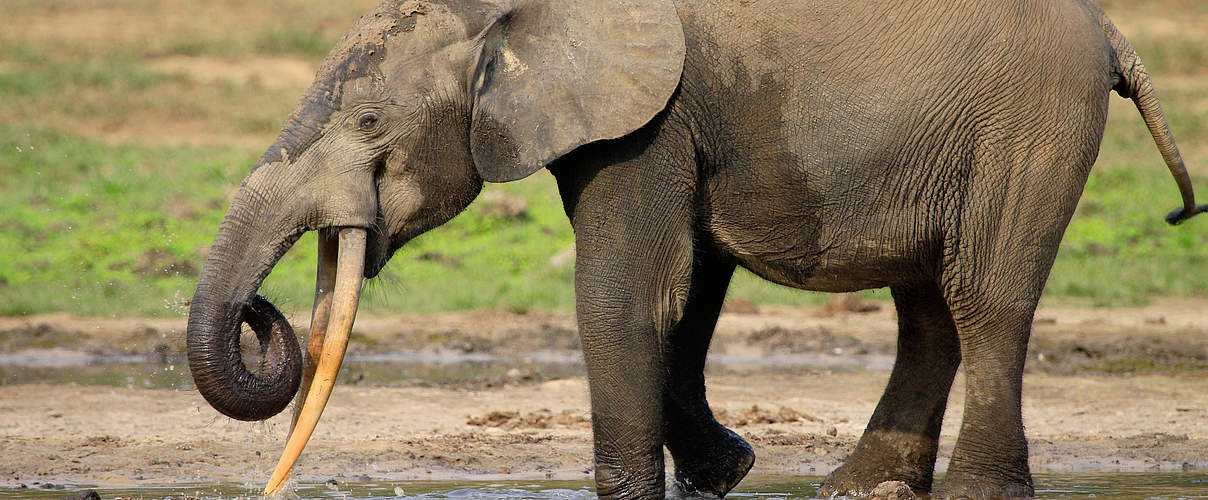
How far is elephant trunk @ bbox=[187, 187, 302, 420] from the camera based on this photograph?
4992 millimetres

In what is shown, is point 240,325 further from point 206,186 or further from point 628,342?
point 206,186

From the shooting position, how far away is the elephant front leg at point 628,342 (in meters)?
5.39

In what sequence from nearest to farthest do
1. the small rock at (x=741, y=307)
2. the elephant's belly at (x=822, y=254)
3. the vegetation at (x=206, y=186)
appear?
the elephant's belly at (x=822, y=254), the small rock at (x=741, y=307), the vegetation at (x=206, y=186)

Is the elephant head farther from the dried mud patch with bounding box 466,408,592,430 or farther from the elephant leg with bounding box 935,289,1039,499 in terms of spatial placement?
the dried mud patch with bounding box 466,408,592,430

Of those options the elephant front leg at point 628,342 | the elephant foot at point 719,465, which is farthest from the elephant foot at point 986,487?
the elephant front leg at point 628,342

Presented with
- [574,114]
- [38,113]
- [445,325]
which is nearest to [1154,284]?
[445,325]

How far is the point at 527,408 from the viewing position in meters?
9.22

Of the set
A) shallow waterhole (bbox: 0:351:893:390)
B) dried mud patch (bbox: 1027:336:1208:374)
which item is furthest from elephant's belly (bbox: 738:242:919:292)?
dried mud patch (bbox: 1027:336:1208:374)

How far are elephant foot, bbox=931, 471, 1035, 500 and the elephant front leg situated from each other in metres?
1.32

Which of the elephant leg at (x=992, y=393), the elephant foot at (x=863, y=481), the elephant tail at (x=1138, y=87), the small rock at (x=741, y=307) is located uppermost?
the small rock at (x=741, y=307)

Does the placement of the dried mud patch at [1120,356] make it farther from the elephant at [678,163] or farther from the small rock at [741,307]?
the elephant at [678,163]

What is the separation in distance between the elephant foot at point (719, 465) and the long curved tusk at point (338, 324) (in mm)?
2034

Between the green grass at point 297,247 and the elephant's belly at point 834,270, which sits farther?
the green grass at point 297,247

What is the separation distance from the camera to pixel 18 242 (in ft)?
50.9
